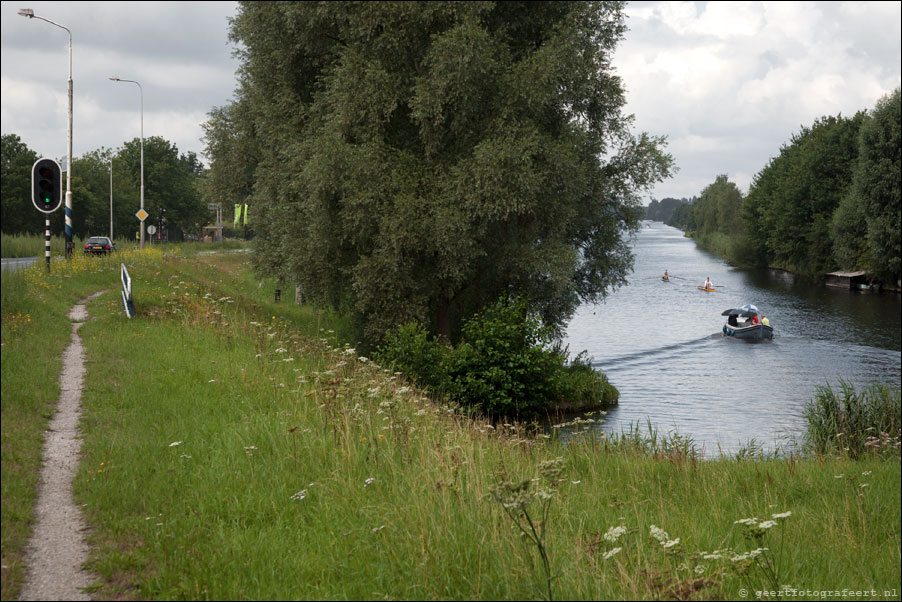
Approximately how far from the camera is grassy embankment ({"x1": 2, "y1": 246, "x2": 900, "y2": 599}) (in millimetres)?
5258

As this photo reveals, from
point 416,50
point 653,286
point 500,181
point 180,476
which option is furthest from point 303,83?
point 653,286

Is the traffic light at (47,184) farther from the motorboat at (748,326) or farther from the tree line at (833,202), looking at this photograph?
the tree line at (833,202)

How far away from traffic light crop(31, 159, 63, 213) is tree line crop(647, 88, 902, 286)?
192 ft

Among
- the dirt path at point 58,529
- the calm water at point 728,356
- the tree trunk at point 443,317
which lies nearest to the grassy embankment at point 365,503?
the dirt path at point 58,529

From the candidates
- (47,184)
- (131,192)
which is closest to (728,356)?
(47,184)

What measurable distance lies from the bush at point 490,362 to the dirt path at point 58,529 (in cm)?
1176

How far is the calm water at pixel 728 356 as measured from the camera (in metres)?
24.8

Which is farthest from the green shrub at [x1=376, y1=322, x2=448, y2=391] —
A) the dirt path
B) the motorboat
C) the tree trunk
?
the motorboat

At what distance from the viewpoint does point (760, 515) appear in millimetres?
8625

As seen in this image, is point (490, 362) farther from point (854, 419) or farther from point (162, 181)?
point (162, 181)

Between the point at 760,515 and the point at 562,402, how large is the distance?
15.8m

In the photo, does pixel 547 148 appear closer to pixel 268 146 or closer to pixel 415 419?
pixel 268 146

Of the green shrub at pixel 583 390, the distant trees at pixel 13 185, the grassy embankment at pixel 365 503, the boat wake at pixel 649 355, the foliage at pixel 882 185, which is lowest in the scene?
the boat wake at pixel 649 355

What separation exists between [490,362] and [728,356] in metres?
22.7
